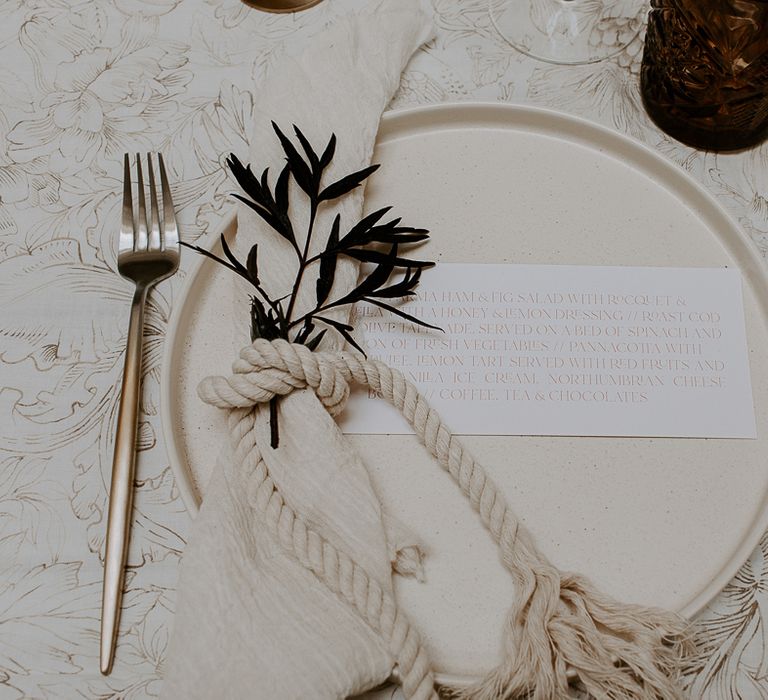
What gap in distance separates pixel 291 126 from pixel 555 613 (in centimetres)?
46

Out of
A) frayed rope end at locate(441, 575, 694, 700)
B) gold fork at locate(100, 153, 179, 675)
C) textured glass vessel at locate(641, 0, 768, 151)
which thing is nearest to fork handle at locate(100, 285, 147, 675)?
gold fork at locate(100, 153, 179, 675)

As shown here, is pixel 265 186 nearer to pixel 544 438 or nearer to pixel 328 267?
pixel 328 267

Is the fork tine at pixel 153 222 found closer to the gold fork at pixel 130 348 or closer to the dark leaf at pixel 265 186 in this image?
the gold fork at pixel 130 348

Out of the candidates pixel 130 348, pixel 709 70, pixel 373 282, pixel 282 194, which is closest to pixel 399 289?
pixel 373 282

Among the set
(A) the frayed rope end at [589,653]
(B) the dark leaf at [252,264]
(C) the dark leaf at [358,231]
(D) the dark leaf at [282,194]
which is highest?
(D) the dark leaf at [282,194]

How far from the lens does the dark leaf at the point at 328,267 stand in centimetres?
53

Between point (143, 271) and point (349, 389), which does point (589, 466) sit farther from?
A: point (143, 271)

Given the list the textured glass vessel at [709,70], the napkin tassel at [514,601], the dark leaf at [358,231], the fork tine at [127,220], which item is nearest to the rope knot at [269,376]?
the napkin tassel at [514,601]

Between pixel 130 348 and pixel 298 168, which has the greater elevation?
pixel 298 168

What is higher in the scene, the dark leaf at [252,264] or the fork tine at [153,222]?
the fork tine at [153,222]

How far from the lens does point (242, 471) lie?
48 centimetres

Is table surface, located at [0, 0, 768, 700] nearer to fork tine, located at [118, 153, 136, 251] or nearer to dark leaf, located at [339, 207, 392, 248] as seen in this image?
fork tine, located at [118, 153, 136, 251]

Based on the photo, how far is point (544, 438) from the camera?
1.73 feet

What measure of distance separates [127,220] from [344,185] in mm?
215
